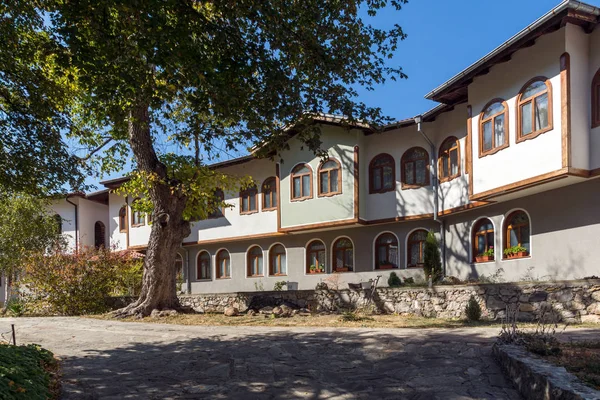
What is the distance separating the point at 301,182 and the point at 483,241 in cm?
749

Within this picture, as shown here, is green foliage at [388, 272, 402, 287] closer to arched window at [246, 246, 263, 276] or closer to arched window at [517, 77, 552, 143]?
arched window at [517, 77, 552, 143]

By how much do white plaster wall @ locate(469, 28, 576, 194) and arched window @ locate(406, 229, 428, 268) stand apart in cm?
385

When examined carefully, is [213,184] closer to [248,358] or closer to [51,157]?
[51,157]

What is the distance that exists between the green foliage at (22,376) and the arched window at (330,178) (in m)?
13.2

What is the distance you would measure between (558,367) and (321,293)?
443 inches

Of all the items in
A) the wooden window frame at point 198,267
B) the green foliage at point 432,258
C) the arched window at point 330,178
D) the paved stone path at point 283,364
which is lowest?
the wooden window frame at point 198,267

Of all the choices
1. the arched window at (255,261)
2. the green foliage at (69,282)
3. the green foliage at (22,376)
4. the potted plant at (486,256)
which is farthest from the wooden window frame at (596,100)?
the green foliage at (69,282)

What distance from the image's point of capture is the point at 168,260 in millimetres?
15016

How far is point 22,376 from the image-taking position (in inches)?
196

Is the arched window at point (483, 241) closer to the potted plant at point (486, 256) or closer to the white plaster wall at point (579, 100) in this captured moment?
the potted plant at point (486, 256)

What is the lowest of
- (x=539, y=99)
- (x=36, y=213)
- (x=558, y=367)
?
(x=558, y=367)

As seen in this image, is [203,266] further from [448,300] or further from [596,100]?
[596,100]

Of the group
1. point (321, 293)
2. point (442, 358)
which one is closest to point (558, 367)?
point (442, 358)

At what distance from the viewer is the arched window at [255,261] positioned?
22328 mm
